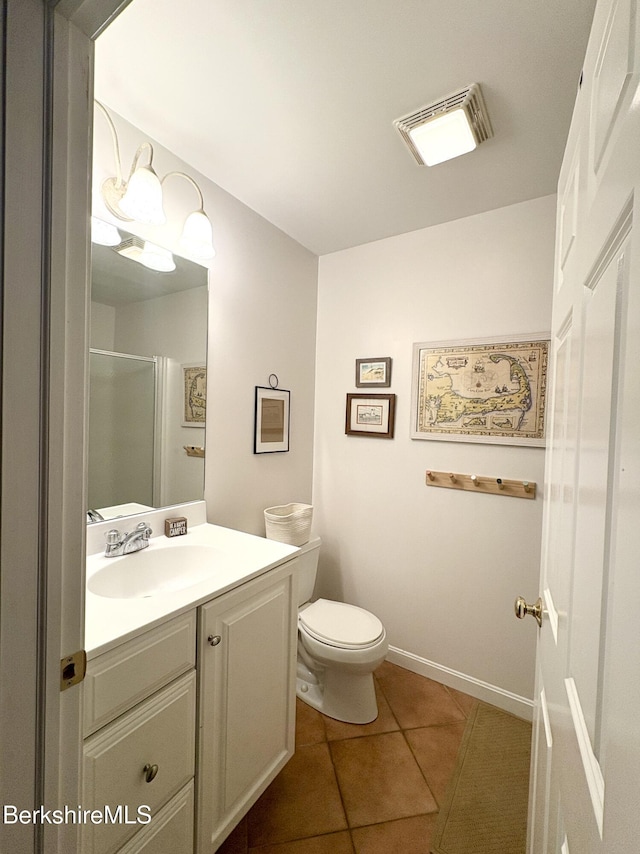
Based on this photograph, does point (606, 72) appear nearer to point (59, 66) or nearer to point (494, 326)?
point (59, 66)

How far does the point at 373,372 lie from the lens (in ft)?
7.09

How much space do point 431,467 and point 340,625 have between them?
0.92 m

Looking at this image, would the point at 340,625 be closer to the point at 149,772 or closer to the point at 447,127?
the point at 149,772

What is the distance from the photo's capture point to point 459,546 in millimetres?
1898

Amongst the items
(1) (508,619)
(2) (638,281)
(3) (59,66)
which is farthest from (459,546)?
(3) (59,66)

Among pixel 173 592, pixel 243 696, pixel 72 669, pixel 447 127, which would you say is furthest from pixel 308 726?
pixel 447 127

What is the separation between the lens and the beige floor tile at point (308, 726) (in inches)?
63.1

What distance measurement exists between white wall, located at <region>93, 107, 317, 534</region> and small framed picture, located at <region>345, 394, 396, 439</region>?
30 cm

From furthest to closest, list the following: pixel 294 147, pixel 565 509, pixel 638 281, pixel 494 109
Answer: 1. pixel 294 147
2. pixel 494 109
3. pixel 565 509
4. pixel 638 281

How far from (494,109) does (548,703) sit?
174cm

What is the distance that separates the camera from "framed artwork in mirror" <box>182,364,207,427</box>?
5.26 feet

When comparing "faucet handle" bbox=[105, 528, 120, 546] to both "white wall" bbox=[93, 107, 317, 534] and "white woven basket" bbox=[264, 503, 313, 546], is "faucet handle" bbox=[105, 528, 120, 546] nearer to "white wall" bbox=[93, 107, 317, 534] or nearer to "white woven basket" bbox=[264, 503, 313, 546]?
"white wall" bbox=[93, 107, 317, 534]

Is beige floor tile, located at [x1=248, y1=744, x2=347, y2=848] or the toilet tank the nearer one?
beige floor tile, located at [x1=248, y1=744, x2=347, y2=848]

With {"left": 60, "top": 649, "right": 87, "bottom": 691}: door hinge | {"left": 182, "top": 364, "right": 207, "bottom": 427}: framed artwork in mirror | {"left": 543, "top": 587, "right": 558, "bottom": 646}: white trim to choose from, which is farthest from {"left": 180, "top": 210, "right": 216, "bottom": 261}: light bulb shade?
{"left": 543, "top": 587, "right": 558, "bottom": 646}: white trim
